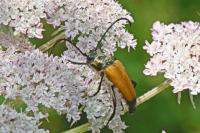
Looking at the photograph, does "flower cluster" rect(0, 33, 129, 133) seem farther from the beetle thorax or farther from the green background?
the green background

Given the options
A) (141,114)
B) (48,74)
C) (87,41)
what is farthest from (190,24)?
(141,114)

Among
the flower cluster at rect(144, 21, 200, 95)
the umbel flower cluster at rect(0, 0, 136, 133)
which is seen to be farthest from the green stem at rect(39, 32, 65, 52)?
the flower cluster at rect(144, 21, 200, 95)

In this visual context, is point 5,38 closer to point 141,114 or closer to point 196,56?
point 196,56

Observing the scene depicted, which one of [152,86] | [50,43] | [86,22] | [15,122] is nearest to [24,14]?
[50,43]

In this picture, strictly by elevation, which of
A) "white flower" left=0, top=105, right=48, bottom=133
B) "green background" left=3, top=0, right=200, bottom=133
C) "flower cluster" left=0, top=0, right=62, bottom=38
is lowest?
"white flower" left=0, top=105, right=48, bottom=133

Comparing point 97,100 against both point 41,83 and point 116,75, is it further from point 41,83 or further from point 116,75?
point 41,83
